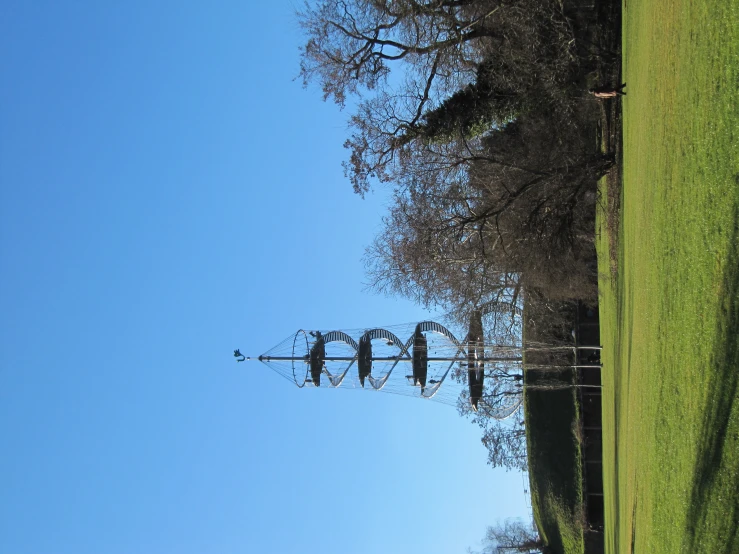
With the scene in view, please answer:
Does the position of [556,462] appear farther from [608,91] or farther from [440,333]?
[608,91]

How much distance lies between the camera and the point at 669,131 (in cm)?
1275

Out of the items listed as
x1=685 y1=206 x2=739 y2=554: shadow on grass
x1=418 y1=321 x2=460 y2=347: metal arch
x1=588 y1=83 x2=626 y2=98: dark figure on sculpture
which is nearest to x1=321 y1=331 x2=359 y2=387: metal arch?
x1=418 y1=321 x2=460 y2=347: metal arch

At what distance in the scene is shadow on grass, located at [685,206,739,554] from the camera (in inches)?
341

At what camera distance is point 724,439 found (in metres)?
9.00

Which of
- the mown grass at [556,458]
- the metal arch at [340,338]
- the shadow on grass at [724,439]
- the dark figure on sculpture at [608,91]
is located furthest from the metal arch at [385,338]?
the shadow on grass at [724,439]

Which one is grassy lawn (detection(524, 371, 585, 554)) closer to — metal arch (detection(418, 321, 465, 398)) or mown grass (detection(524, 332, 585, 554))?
mown grass (detection(524, 332, 585, 554))

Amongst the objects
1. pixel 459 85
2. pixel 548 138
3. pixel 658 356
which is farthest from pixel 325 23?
pixel 658 356

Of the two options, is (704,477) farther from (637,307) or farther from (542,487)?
(542,487)

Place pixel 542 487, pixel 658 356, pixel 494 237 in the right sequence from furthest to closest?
pixel 542 487 < pixel 494 237 < pixel 658 356

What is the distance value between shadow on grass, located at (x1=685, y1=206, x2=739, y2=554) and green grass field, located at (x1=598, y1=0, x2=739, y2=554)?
0.07ft

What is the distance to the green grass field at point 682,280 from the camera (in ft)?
30.2

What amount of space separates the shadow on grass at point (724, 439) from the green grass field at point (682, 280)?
2cm

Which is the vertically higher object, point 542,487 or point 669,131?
point 669,131

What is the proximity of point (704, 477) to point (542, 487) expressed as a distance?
70.0ft
